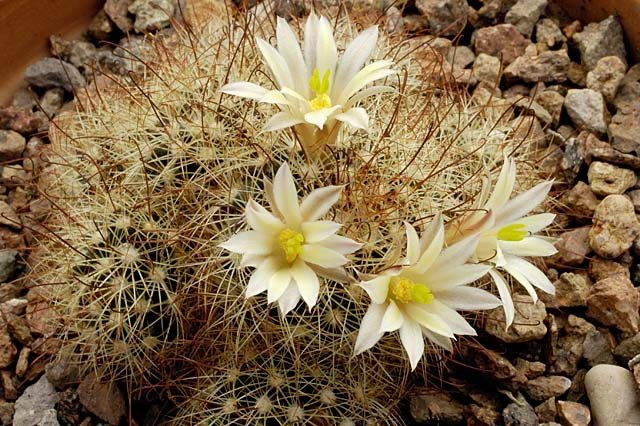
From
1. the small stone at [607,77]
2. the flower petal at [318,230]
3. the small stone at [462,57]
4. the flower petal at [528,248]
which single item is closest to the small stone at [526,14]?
the small stone at [462,57]

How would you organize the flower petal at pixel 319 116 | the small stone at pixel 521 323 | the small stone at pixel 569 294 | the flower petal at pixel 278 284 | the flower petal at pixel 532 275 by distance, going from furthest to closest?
the small stone at pixel 569 294 < the small stone at pixel 521 323 < the flower petal at pixel 532 275 < the flower petal at pixel 319 116 < the flower petal at pixel 278 284

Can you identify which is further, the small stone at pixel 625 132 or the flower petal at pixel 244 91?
the small stone at pixel 625 132

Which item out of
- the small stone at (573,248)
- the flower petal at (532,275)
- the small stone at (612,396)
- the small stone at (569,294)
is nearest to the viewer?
the flower petal at (532,275)

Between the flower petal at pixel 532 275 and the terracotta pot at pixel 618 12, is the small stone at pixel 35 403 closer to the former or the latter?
the flower petal at pixel 532 275

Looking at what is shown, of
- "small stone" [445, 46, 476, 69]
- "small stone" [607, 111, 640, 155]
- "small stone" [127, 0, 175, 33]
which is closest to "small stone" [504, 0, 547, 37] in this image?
"small stone" [445, 46, 476, 69]

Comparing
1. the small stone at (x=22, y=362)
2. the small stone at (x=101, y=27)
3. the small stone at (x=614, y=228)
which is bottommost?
the small stone at (x=614, y=228)

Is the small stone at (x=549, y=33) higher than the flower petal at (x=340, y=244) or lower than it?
lower

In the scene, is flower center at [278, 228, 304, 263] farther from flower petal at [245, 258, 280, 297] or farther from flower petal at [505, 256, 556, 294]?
flower petal at [505, 256, 556, 294]
